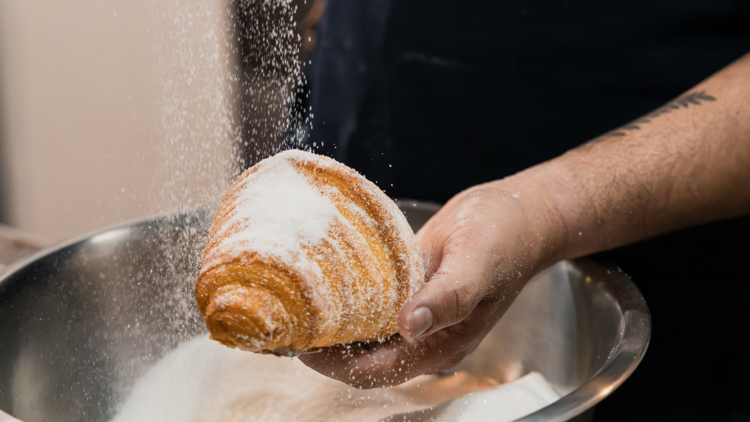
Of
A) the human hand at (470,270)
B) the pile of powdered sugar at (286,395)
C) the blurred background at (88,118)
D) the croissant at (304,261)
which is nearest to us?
the croissant at (304,261)

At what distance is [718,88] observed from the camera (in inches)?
32.2

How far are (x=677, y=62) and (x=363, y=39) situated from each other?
0.59 metres

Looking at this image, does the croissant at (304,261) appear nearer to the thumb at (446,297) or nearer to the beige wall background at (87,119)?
the thumb at (446,297)

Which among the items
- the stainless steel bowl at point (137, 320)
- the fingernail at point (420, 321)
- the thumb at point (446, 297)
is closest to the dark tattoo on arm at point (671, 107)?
the stainless steel bowl at point (137, 320)

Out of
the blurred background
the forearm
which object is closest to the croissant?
the forearm

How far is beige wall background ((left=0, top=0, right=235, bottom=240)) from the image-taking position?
77.5 inches

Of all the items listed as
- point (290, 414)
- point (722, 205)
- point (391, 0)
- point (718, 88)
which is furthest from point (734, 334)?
point (391, 0)

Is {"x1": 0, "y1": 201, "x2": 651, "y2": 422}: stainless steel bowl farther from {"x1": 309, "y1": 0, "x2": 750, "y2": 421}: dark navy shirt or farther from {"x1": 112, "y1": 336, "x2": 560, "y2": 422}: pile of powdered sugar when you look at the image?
{"x1": 309, "y1": 0, "x2": 750, "y2": 421}: dark navy shirt

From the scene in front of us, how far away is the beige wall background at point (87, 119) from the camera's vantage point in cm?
197

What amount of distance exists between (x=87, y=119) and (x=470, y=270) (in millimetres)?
1972

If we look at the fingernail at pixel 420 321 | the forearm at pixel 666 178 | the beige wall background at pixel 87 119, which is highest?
the forearm at pixel 666 178

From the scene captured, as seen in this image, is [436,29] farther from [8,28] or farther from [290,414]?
[8,28]

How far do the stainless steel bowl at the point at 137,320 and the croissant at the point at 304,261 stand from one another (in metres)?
0.27

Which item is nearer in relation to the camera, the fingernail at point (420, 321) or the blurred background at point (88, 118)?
the fingernail at point (420, 321)
